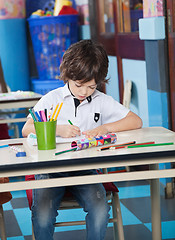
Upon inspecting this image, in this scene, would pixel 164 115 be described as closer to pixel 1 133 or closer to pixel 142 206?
pixel 142 206

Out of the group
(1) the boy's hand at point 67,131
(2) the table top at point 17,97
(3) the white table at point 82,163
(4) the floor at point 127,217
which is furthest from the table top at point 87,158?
(2) the table top at point 17,97

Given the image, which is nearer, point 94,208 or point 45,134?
point 45,134

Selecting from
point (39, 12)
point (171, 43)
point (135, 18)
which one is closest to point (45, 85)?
point (39, 12)

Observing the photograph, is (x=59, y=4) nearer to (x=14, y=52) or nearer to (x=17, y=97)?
(x=14, y=52)

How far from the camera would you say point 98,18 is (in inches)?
182

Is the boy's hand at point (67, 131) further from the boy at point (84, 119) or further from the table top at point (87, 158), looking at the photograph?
the table top at point (87, 158)

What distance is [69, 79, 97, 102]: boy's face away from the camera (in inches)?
81.0

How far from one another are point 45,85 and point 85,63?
302 centimetres

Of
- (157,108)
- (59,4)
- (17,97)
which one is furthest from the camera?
(59,4)

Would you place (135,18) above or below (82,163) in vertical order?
above

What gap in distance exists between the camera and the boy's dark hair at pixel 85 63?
2.05 metres

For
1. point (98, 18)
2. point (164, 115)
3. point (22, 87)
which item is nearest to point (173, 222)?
point (164, 115)

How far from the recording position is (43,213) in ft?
5.80

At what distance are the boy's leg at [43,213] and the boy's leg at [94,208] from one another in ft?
0.38
